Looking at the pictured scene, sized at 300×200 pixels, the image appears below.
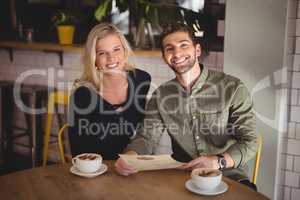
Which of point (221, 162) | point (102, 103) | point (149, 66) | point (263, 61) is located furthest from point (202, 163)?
point (149, 66)

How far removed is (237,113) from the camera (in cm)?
214

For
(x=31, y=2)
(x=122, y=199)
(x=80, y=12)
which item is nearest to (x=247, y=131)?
(x=122, y=199)

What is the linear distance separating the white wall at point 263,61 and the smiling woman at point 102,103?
722 mm

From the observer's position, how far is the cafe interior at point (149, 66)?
Result: 102 inches

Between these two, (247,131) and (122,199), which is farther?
(247,131)

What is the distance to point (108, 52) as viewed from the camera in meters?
2.40

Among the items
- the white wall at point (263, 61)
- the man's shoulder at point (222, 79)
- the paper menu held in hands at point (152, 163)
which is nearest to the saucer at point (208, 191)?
the paper menu held in hands at point (152, 163)

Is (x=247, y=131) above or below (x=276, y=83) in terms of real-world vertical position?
below

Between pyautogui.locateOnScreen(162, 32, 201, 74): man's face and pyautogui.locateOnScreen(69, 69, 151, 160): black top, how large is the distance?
420 millimetres

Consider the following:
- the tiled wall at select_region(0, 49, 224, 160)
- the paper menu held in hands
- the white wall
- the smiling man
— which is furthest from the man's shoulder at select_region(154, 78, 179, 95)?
the tiled wall at select_region(0, 49, 224, 160)

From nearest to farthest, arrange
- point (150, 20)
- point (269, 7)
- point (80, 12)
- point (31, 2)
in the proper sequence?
point (269, 7)
point (150, 20)
point (80, 12)
point (31, 2)

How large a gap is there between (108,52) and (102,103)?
0.28 metres

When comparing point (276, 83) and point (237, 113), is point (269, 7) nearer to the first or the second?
point (276, 83)

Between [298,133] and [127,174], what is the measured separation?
4.93 feet
